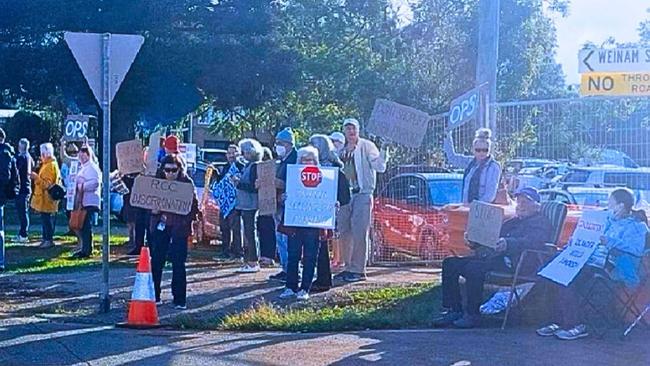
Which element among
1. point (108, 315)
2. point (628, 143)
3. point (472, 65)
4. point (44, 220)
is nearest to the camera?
point (108, 315)

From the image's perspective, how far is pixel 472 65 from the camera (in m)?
32.5

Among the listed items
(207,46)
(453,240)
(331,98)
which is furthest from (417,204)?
(331,98)

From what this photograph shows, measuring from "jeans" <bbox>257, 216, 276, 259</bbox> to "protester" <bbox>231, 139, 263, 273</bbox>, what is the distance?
9 centimetres

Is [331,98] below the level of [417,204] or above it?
above

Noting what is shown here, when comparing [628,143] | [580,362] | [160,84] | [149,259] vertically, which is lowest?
[580,362]

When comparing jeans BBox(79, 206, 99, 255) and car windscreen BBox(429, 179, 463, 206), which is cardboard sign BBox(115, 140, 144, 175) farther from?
car windscreen BBox(429, 179, 463, 206)

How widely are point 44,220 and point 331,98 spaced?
19172 mm

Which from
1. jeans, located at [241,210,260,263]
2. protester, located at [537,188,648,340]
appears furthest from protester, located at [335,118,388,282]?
protester, located at [537,188,648,340]

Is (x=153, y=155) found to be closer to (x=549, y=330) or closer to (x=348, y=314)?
(x=348, y=314)

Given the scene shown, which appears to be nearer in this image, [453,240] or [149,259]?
[149,259]

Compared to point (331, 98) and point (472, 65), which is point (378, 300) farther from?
point (331, 98)

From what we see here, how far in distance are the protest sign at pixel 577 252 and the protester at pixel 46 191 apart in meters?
9.73

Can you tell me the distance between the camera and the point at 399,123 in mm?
13539

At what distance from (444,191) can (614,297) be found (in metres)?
7.05
